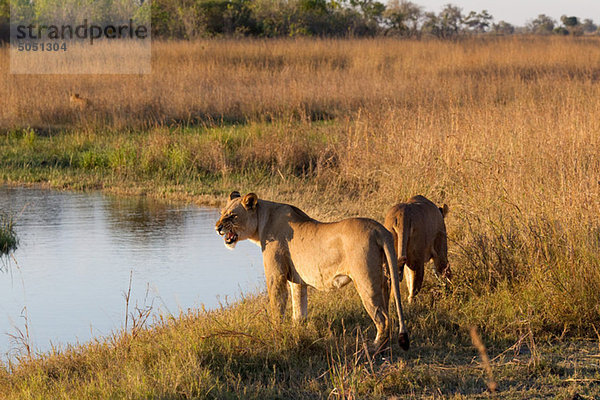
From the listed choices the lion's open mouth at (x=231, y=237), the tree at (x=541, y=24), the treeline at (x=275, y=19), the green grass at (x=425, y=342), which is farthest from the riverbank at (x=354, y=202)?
the tree at (x=541, y=24)

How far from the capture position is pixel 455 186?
26.8ft

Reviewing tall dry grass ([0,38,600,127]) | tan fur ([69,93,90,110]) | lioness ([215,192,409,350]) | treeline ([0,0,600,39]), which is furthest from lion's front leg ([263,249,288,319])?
treeline ([0,0,600,39])

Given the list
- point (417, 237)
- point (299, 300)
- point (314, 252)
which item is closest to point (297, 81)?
point (417, 237)

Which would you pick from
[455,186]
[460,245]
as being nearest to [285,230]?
[460,245]

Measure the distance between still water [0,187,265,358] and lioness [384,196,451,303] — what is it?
68.2 inches

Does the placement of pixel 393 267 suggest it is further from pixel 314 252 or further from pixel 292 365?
pixel 292 365

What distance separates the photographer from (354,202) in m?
10.0

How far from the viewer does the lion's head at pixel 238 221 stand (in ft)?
16.9

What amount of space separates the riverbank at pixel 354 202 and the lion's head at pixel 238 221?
1.66 ft

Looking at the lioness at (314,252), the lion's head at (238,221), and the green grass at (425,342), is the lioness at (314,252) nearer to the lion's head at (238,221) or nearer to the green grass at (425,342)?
the lion's head at (238,221)

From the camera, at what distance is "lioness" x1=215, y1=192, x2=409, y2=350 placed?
467 centimetres

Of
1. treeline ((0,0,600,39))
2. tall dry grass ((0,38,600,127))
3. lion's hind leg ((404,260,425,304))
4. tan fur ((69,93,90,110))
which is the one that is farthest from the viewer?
treeline ((0,0,600,39))

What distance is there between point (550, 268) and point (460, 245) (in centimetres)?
81

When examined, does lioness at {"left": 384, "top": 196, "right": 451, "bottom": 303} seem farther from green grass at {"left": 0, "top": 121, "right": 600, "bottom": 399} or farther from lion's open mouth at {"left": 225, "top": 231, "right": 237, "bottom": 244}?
lion's open mouth at {"left": 225, "top": 231, "right": 237, "bottom": 244}
